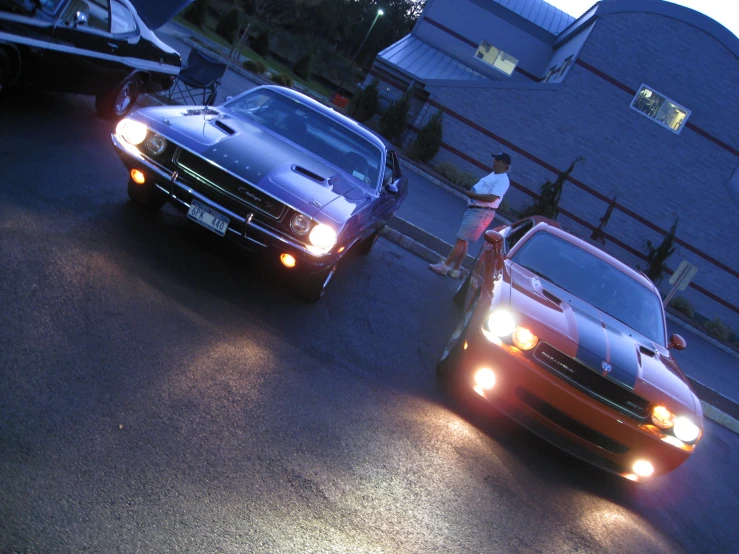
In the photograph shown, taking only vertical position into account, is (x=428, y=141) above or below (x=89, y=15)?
below

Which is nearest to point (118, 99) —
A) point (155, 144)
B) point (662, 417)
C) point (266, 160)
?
point (155, 144)

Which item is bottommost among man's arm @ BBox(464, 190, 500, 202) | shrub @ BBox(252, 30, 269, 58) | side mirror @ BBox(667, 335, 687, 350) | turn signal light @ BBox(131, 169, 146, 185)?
shrub @ BBox(252, 30, 269, 58)

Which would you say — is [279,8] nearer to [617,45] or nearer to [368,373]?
[617,45]

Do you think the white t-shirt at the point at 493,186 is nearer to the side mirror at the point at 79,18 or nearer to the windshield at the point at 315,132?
the windshield at the point at 315,132

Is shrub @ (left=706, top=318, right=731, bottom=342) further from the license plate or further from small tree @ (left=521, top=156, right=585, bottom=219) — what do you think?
the license plate

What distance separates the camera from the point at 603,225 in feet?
74.3

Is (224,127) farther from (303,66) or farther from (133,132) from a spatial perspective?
(303,66)

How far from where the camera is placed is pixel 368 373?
5.06 m

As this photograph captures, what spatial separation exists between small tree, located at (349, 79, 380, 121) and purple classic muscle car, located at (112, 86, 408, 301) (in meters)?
18.9

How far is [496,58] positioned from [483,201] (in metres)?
23.2

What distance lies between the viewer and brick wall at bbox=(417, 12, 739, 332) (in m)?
22.2

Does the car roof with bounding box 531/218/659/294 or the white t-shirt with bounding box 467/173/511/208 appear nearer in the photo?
the car roof with bounding box 531/218/659/294

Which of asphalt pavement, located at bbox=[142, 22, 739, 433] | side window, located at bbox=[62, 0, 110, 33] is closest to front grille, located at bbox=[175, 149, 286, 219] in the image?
side window, located at bbox=[62, 0, 110, 33]

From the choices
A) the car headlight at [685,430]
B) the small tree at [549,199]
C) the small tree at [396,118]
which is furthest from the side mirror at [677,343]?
the small tree at [396,118]
